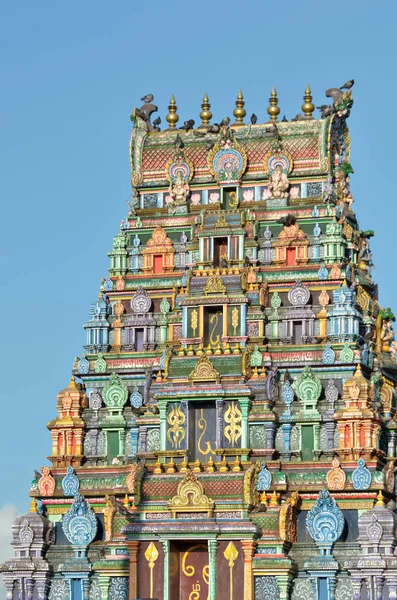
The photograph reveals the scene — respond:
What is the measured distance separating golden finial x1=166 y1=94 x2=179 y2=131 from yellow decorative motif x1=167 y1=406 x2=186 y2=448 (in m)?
16.4

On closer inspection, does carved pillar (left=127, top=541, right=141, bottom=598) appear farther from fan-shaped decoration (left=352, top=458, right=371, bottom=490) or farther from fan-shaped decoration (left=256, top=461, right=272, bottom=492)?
fan-shaped decoration (left=352, top=458, right=371, bottom=490)

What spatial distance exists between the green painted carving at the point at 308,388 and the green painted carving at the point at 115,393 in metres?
7.92

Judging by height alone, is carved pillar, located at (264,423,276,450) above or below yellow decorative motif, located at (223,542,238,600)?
above

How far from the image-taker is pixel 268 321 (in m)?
84.2

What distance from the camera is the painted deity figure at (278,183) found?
87.3 m

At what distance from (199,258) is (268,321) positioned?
177 inches

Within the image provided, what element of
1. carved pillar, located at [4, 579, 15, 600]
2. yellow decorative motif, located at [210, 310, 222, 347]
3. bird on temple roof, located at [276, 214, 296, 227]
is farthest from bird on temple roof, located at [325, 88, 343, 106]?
carved pillar, located at [4, 579, 15, 600]

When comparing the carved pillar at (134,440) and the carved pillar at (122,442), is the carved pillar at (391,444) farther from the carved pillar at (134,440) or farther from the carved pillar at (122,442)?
the carved pillar at (122,442)

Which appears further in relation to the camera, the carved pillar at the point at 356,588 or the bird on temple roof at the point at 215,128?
the bird on temple roof at the point at 215,128

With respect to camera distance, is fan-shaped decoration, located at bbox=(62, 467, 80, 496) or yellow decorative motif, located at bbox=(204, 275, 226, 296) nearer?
fan-shaped decoration, located at bbox=(62, 467, 80, 496)

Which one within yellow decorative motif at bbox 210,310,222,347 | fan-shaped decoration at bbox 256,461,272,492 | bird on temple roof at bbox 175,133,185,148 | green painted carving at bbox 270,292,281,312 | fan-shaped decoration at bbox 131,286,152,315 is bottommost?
fan-shaped decoration at bbox 256,461,272,492

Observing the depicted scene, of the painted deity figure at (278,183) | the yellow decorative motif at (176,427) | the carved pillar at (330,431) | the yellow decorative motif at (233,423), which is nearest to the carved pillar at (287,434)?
the carved pillar at (330,431)

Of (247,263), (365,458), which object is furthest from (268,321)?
(365,458)

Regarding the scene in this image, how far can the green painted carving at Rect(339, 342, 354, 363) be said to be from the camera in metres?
81.8
